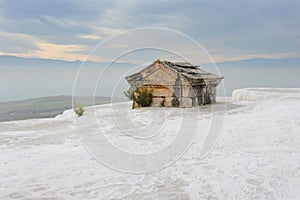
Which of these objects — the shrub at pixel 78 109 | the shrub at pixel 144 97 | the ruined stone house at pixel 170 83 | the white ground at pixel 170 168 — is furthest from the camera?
the shrub at pixel 144 97

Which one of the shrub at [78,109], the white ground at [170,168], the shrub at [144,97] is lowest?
the white ground at [170,168]

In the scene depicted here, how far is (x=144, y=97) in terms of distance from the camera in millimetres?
13695

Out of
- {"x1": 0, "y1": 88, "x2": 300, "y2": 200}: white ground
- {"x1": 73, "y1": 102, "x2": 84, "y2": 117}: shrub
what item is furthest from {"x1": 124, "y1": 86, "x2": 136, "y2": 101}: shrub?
{"x1": 0, "y1": 88, "x2": 300, "y2": 200}: white ground

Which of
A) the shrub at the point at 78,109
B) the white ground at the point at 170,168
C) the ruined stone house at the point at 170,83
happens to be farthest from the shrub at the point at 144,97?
the white ground at the point at 170,168

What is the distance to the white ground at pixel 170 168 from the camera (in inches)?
156

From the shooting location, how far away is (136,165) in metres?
5.18

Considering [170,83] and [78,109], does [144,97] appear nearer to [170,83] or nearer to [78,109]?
[170,83]

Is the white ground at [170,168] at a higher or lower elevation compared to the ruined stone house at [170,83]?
lower

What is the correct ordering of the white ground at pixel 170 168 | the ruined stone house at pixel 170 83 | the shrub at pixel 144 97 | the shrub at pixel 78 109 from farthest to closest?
1. the shrub at pixel 144 97
2. the ruined stone house at pixel 170 83
3. the shrub at pixel 78 109
4. the white ground at pixel 170 168

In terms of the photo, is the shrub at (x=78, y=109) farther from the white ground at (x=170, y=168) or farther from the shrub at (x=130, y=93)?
the white ground at (x=170, y=168)

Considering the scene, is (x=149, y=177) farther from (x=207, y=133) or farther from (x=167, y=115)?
(x=167, y=115)

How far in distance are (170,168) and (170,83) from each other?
853cm

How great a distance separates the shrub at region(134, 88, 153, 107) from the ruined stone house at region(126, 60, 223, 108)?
190mm

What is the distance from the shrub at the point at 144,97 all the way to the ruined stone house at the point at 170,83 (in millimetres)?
190
